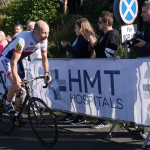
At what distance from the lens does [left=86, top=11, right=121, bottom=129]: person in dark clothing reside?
7023mm

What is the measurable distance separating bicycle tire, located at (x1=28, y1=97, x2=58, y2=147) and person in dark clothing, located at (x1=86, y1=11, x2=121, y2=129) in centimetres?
122

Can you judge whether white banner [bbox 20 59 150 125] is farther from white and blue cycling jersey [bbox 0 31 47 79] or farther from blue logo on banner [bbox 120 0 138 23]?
blue logo on banner [bbox 120 0 138 23]

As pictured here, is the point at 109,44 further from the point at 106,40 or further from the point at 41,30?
the point at 41,30

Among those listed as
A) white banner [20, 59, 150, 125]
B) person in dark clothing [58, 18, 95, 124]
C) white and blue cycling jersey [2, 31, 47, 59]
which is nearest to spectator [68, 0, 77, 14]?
white banner [20, 59, 150, 125]

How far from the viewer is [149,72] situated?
5.93 meters

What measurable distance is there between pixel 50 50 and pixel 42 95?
6.27 m

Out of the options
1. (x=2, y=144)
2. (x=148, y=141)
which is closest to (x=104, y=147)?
(x=148, y=141)

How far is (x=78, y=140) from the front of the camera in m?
6.84

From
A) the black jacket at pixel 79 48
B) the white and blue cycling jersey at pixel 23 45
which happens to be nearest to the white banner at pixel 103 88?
the black jacket at pixel 79 48

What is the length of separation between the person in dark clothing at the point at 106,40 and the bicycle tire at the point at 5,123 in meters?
1.51

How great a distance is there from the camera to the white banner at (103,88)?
6094 millimetres

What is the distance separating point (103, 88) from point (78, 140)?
98cm

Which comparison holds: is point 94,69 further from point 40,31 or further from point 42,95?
point 42,95

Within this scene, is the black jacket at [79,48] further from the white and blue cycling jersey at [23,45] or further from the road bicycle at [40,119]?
the road bicycle at [40,119]
